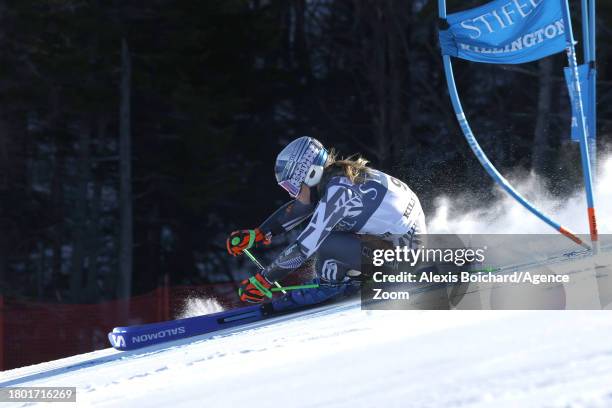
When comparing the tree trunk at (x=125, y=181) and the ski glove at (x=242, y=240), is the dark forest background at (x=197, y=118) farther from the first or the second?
the ski glove at (x=242, y=240)

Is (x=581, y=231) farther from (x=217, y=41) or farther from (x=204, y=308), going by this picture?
(x=217, y=41)

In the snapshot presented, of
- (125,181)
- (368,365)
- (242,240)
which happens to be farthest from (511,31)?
(125,181)

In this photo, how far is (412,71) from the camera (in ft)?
61.8

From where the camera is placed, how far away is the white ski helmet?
6648 mm

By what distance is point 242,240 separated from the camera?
700cm

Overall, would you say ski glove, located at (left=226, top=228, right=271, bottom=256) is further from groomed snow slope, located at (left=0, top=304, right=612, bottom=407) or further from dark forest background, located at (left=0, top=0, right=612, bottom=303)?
dark forest background, located at (left=0, top=0, right=612, bottom=303)

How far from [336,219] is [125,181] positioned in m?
11.5

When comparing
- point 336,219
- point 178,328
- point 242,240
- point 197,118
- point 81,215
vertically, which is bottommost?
point 178,328

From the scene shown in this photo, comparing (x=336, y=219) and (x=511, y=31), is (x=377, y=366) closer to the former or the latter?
(x=336, y=219)

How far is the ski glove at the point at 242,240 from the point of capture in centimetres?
696

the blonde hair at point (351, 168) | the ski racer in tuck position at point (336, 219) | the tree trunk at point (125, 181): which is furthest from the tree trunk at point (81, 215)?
the blonde hair at point (351, 168)

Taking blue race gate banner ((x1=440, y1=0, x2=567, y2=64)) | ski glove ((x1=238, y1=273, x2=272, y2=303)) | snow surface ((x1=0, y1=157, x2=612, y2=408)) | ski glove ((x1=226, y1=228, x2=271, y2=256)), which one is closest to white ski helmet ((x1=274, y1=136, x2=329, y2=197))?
ski glove ((x1=226, y1=228, x2=271, y2=256))

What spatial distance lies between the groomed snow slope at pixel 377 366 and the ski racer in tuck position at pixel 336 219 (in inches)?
18.0

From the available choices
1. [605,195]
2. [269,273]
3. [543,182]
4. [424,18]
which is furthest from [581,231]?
[424,18]
